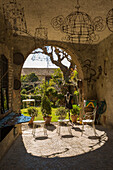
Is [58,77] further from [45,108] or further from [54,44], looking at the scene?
[54,44]

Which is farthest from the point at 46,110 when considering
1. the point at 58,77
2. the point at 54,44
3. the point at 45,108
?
the point at 58,77

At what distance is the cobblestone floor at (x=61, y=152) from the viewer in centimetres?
338

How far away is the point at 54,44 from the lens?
7086 millimetres

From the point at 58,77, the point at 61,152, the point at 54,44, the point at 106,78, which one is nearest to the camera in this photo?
the point at 61,152

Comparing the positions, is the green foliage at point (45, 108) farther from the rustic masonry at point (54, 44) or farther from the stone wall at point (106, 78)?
the stone wall at point (106, 78)

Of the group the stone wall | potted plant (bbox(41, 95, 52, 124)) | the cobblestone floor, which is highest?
the stone wall

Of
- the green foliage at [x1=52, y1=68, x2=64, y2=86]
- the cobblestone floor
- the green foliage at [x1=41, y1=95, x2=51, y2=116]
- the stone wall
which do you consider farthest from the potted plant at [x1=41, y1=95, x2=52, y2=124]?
the green foliage at [x1=52, y1=68, x2=64, y2=86]

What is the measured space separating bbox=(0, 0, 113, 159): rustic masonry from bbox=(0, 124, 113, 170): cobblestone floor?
1.01m

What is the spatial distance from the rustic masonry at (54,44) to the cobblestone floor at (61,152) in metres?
1.01

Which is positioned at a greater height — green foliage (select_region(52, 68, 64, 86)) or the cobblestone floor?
green foliage (select_region(52, 68, 64, 86))

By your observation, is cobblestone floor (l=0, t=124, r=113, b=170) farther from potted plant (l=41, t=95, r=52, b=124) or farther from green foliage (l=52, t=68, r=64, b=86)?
green foliage (l=52, t=68, r=64, b=86)

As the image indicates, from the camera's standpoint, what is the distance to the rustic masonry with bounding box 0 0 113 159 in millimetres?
4148

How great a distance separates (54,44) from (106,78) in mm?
2494

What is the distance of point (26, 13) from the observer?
14.8 ft
